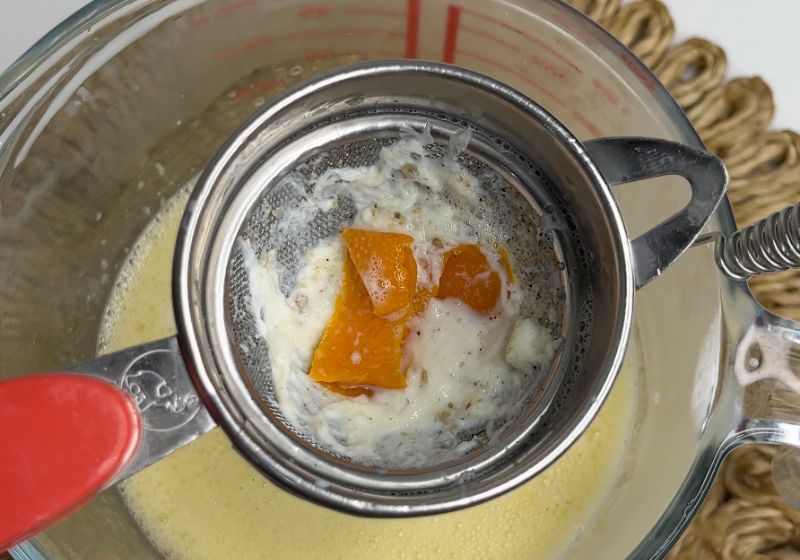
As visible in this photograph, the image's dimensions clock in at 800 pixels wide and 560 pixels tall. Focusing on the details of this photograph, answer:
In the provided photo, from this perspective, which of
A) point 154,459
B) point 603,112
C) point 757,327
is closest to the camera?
point 154,459

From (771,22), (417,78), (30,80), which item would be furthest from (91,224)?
(771,22)

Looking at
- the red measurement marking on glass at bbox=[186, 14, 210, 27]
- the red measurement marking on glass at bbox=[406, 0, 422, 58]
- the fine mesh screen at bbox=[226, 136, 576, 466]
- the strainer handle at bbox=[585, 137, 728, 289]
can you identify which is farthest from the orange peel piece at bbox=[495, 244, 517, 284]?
the red measurement marking on glass at bbox=[186, 14, 210, 27]

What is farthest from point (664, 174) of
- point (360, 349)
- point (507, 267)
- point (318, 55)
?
point (318, 55)

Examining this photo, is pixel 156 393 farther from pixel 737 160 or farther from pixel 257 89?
pixel 737 160

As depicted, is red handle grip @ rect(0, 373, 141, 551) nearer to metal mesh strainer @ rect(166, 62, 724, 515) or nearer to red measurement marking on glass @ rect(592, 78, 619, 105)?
metal mesh strainer @ rect(166, 62, 724, 515)

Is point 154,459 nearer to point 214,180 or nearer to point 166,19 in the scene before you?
point 214,180

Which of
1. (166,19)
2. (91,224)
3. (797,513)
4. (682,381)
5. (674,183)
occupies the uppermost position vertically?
(166,19)

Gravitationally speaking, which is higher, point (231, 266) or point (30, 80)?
point (30, 80)
